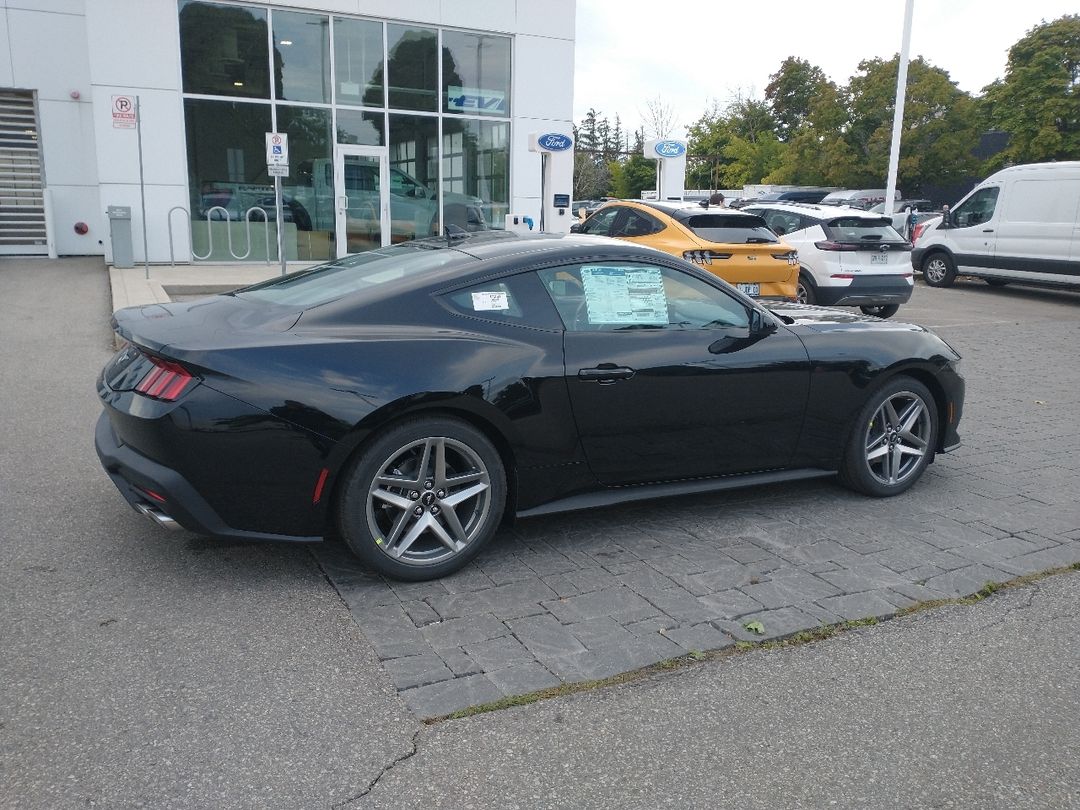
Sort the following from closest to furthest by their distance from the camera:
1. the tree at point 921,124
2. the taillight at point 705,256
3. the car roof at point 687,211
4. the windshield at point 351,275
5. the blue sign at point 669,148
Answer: the windshield at point 351,275, the taillight at point 705,256, the car roof at point 687,211, the blue sign at point 669,148, the tree at point 921,124

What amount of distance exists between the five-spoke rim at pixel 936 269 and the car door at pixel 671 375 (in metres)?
15.3

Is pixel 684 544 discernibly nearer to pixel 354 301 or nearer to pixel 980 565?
pixel 980 565

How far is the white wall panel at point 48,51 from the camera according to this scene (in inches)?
683

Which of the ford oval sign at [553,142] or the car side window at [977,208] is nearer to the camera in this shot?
the car side window at [977,208]

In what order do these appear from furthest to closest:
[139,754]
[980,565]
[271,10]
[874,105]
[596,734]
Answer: [874,105] < [271,10] < [980,565] < [596,734] < [139,754]

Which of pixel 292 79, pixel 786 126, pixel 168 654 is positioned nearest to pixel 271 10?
pixel 292 79

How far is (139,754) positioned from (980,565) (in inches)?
146

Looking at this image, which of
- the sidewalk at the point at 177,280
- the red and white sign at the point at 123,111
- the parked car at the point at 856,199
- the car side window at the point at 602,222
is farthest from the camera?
the parked car at the point at 856,199

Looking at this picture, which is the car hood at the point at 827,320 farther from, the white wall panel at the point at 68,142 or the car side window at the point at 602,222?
the white wall panel at the point at 68,142

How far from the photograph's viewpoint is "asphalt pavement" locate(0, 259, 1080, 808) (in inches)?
107

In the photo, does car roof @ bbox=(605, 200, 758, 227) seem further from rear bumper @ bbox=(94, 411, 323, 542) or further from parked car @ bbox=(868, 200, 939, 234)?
parked car @ bbox=(868, 200, 939, 234)

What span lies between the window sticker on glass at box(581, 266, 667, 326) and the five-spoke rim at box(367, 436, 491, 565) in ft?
3.22

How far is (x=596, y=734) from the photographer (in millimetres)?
2994

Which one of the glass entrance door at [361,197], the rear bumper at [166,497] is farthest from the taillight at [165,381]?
the glass entrance door at [361,197]
